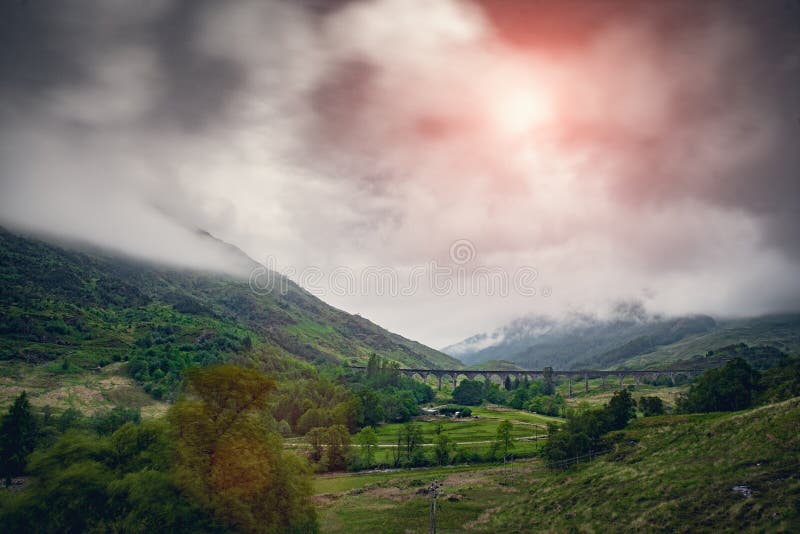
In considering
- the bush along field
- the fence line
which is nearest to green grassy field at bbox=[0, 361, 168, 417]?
the bush along field

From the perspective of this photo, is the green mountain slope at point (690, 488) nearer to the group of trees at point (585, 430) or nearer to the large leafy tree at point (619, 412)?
the group of trees at point (585, 430)

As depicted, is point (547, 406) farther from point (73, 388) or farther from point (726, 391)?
point (73, 388)

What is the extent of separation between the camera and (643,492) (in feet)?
132

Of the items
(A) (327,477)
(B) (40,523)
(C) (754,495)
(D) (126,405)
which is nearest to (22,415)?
(A) (327,477)

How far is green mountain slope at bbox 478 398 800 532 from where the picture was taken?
30.0 meters

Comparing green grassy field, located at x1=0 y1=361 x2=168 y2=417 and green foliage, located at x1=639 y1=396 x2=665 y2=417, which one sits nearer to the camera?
green foliage, located at x1=639 y1=396 x2=665 y2=417

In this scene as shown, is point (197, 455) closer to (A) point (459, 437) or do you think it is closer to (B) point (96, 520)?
(B) point (96, 520)

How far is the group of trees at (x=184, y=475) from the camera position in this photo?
97.2ft

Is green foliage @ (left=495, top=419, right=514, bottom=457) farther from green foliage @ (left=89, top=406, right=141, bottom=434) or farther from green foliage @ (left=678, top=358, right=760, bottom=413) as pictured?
green foliage @ (left=89, top=406, right=141, bottom=434)

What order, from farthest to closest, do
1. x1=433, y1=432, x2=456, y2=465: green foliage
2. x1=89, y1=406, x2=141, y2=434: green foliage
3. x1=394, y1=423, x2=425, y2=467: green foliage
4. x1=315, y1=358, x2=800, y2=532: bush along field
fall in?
x1=433, y1=432, x2=456, y2=465: green foliage → x1=394, y1=423, x2=425, y2=467: green foliage → x1=89, y1=406, x2=141, y2=434: green foliage → x1=315, y1=358, x2=800, y2=532: bush along field

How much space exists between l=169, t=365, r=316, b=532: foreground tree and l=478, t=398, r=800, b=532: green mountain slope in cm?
2438

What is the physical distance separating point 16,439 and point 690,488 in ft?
333

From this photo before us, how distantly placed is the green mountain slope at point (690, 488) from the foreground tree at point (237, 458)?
24379 mm

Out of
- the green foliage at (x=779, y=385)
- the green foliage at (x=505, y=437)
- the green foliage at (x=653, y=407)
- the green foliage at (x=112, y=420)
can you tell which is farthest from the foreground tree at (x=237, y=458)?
the green foliage at (x=653, y=407)
